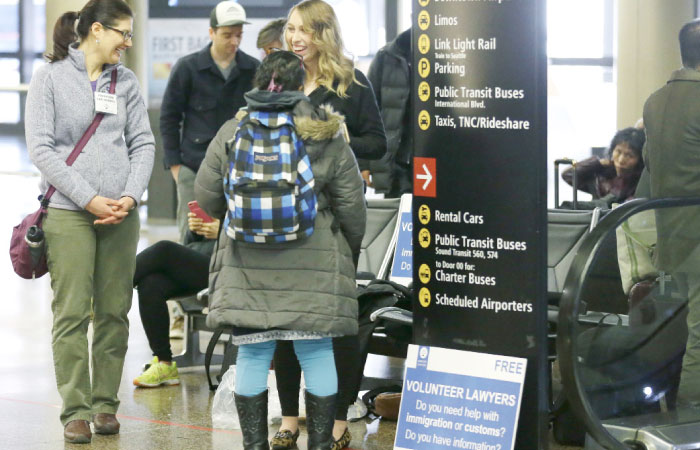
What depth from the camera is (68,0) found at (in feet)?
45.2

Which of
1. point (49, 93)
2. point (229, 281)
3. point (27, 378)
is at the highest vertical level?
point (49, 93)

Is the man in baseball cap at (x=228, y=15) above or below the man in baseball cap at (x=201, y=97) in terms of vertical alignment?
above

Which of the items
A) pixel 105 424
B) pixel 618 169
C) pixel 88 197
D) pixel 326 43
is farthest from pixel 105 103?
pixel 618 169

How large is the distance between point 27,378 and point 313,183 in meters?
2.81

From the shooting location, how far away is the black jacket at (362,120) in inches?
212

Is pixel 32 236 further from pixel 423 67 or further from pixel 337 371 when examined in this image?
pixel 423 67

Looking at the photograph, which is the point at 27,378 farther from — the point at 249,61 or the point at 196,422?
the point at 249,61

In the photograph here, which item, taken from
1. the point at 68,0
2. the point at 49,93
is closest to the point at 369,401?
the point at 49,93

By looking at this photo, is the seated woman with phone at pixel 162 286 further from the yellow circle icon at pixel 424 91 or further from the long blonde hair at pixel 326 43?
the yellow circle icon at pixel 424 91

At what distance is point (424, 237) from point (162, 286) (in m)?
2.29

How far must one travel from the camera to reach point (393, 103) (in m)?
7.30

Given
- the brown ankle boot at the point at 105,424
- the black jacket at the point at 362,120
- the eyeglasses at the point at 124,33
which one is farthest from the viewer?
the black jacket at the point at 362,120

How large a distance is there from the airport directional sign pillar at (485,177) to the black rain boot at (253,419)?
0.70m

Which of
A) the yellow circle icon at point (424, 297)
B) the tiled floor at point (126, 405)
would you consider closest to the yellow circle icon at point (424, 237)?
the yellow circle icon at point (424, 297)
